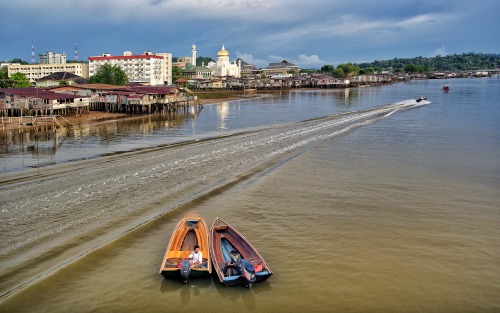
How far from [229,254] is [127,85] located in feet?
248

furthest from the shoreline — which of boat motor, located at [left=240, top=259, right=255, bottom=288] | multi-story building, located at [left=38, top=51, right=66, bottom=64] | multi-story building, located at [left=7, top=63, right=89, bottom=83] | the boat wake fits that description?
multi-story building, located at [left=38, top=51, right=66, bottom=64]

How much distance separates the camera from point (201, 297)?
12227 mm

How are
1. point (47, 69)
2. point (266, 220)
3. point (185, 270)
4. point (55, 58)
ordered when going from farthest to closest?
point (55, 58)
point (47, 69)
point (266, 220)
point (185, 270)

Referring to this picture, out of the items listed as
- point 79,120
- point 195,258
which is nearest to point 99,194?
point 195,258

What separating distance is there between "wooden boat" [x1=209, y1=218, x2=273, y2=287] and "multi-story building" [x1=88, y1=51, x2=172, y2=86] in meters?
101

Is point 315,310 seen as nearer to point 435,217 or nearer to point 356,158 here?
point 435,217

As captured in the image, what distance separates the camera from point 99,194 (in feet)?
68.0

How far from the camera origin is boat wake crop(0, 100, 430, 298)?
14.8 m

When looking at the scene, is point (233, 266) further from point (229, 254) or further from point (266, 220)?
point (266, 220)

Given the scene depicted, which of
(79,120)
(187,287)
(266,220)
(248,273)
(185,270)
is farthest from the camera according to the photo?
(79,120)

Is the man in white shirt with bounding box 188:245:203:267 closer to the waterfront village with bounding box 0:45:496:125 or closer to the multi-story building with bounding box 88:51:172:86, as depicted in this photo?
the waterfront village with bounding box 0:45:496:125

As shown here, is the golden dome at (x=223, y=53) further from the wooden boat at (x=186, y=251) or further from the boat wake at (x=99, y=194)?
the wooden boat at (x=186, y=251)

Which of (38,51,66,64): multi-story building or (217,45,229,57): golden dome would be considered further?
(217,45,229,57): golden dome

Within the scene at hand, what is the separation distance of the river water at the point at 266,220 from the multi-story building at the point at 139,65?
80.9 m
